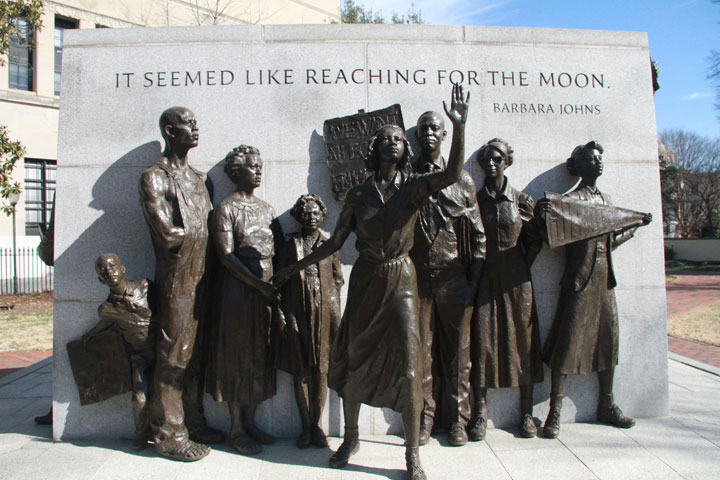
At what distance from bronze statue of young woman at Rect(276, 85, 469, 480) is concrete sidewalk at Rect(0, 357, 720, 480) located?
38 cm

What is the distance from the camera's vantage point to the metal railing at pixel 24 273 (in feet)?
58.7

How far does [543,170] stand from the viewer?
A: 5098 mm

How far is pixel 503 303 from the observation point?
15.4 ft

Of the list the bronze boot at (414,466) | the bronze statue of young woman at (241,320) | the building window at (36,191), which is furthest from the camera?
the building window at (36,191)

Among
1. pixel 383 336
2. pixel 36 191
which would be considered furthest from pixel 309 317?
pixel 36 191

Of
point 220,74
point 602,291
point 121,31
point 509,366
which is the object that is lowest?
point 509,366

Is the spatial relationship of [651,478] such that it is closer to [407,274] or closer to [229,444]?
[407,274]

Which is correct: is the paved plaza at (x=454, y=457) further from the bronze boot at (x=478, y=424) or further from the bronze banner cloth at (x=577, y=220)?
the bronze banner cloth at (x=577, y=220)

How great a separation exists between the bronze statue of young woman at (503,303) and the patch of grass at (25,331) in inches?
329

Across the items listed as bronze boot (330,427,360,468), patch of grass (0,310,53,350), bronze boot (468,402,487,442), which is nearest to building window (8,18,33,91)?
patch of grass (0,310,53,350)

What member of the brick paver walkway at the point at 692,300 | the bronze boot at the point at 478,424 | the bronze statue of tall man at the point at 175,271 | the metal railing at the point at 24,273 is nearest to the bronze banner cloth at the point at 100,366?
the bronze statue of tall man at the point at 175,271

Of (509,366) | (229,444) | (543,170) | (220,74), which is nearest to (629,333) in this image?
(509,366)

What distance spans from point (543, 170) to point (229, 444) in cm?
387

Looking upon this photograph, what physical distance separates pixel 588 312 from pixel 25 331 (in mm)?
11185
